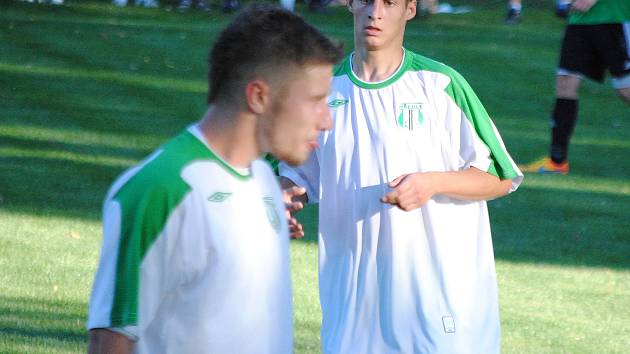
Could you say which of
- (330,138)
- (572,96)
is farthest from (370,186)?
(572,96)

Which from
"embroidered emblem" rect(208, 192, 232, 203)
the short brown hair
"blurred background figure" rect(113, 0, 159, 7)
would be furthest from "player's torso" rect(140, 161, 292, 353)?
"blurred background figure" rect(113, 0, 159, 7)

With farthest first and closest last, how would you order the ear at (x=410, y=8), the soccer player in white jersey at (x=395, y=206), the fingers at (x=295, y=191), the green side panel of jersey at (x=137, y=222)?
the ear at (x=410, y=8), the soccer player in white jersey at (x=395, y=206), the fingers at (x=295, y=191), the green side panel of jersey at (x=137, y=222)

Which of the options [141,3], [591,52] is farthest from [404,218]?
[141,3]

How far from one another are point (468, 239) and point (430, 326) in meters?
0.36

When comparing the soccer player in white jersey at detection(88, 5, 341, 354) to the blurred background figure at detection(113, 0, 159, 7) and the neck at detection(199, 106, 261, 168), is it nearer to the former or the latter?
the neck at detection(199, 106, 261, 168)

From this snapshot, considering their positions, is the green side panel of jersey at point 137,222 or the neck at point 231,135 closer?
the green side panel of jersey at point 137,222

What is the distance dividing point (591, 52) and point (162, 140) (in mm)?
4034

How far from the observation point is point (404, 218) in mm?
4730

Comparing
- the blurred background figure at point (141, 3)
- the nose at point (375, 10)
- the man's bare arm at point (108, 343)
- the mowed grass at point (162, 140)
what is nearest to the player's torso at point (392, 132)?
the nose at point (375, 10)

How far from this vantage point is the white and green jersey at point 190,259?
3.07 metres

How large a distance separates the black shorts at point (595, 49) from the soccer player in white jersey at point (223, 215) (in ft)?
26.9

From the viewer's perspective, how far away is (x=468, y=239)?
482 centimetres

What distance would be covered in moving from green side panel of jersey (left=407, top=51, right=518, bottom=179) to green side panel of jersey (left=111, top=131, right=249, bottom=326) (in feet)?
6.06

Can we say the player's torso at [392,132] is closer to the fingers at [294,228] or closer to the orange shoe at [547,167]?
the fingers at [294,228]
